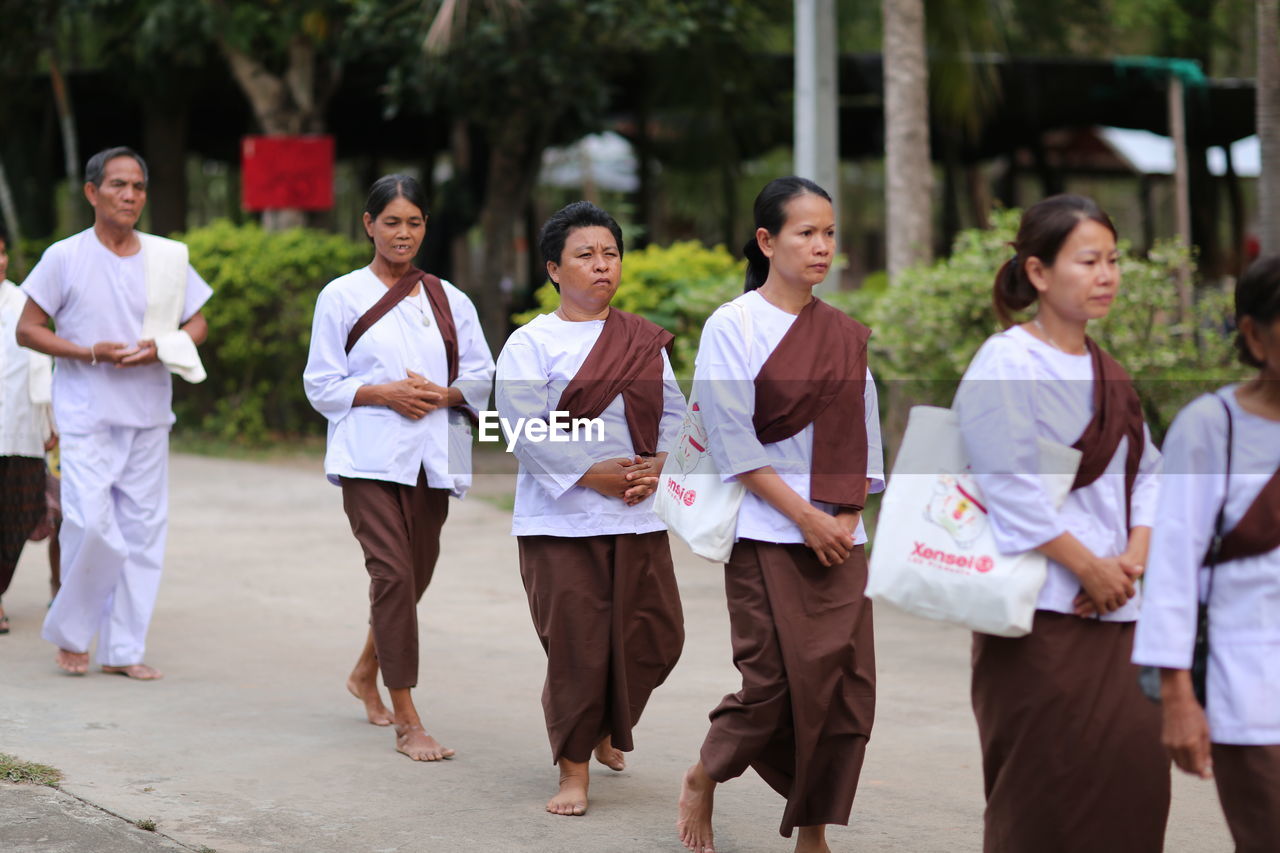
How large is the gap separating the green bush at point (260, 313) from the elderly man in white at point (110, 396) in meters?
7.10

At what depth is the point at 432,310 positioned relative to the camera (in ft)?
18.7

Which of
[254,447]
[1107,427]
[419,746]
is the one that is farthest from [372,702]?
[254,447]

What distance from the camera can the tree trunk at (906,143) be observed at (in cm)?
1053

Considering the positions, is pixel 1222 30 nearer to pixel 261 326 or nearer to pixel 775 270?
pixel 261 326

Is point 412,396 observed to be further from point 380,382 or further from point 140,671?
A: point 140,671

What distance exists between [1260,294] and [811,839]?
1.90 m

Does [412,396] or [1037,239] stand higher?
[1037,239]

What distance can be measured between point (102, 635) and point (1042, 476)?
435cm

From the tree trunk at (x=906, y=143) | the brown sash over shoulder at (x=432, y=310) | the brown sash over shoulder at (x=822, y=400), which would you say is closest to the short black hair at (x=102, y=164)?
the brown sash over shoulder at (x=432, y=310)

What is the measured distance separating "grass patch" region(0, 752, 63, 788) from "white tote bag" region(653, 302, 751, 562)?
1984 millimetres

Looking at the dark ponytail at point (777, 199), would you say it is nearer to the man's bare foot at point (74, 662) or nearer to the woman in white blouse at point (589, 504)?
the woman in white blouse at point (589, 504)

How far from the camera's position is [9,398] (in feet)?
23.5

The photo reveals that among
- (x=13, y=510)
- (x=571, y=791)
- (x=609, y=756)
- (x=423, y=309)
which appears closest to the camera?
(x=571, y=791)

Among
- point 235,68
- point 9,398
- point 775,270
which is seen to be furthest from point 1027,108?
point 775,270
